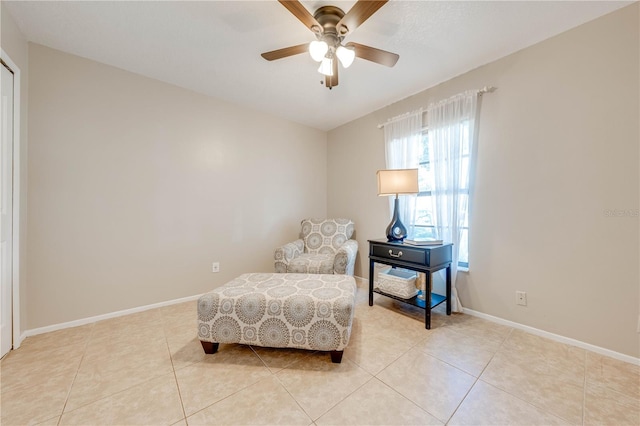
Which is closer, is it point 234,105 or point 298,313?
point 298,313

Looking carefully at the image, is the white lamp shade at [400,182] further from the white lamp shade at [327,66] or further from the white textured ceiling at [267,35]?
the white lamp shade at [327,66]

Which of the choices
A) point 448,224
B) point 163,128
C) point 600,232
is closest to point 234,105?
point 163,128

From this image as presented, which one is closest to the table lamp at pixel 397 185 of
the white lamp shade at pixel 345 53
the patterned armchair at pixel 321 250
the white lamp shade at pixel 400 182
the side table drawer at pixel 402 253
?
the white lamp shade at pixel 400 182

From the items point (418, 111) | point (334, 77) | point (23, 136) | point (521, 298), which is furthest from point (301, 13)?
point (521, 298)

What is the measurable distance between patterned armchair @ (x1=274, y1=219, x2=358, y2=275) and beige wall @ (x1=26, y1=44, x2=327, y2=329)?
1.69ft

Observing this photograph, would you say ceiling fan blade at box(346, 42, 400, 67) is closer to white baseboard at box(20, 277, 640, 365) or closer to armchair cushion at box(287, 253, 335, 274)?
armchair cushion at box(287, 253, 335, 274)

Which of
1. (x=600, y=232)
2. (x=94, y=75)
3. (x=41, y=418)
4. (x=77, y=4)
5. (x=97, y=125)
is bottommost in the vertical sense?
(x=41, y=418)

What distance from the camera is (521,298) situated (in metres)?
1.96

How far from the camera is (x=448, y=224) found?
2342 mm

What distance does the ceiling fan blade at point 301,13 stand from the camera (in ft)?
4.09

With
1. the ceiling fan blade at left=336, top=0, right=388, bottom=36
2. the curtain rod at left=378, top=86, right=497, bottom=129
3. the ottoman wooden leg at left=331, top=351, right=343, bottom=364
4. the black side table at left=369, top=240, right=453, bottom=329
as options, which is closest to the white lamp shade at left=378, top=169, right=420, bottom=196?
the black side table at left=369, top=240, right=453, bottom=329

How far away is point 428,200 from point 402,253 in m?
0.76

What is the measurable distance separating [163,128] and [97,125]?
51 centimetres

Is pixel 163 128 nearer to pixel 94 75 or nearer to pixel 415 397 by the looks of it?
pixel 94 75
